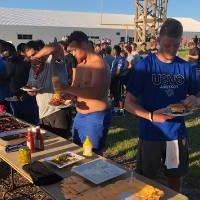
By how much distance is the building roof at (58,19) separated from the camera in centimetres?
3366

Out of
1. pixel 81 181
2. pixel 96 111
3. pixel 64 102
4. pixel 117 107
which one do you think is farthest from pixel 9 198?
pixel 117 107

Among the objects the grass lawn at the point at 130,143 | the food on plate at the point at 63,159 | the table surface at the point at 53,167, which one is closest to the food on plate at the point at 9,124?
the table surface at the point at 53,167

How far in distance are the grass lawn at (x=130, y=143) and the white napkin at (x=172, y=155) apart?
1587mm

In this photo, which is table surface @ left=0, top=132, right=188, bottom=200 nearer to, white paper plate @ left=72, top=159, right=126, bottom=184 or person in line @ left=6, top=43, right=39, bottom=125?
white paper plate @ left=72, top=159, right=126, bottom=184

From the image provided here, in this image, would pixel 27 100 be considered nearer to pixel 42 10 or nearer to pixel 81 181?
pixel 81 181

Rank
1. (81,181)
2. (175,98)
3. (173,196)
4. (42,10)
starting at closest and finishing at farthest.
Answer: (173,196), (81,181), (175,98), (42,10)

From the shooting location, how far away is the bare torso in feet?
11.6

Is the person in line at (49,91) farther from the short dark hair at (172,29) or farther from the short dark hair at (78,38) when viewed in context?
the short dark hair at (172,29)

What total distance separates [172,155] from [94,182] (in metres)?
0.86

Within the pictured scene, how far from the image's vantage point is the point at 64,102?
4145 mm

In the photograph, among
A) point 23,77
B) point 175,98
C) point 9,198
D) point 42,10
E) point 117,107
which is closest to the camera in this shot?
point 175,98

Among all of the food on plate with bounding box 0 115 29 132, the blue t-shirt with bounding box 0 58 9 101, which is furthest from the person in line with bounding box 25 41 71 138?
the blue t-shirt with bounding box 0 58 9 101

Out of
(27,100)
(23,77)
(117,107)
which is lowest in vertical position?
(117,107)

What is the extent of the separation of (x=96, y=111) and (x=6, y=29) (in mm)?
29677
